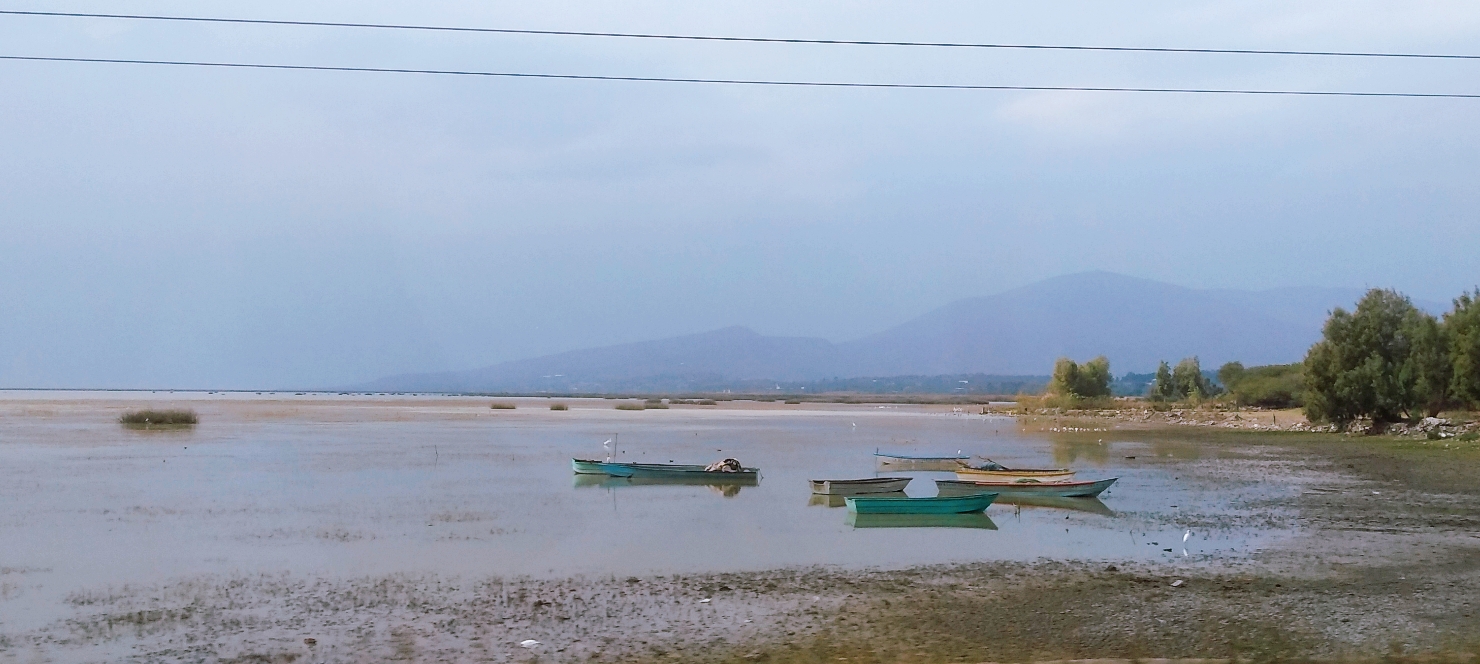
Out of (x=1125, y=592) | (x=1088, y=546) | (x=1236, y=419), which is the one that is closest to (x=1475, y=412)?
(x=1236, y=419)

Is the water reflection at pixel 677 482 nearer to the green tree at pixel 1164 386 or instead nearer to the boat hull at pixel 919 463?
the boat hull at pixel 919 463

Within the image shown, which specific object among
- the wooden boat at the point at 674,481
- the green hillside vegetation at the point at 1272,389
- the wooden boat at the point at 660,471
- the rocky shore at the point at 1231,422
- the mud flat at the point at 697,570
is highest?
the green hillside vegetation at the point at 1272,389

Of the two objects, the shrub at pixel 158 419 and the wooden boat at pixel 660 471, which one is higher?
the shrub at pixel 158 419

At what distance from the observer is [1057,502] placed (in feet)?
99.5

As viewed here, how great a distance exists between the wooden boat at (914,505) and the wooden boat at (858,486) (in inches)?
220

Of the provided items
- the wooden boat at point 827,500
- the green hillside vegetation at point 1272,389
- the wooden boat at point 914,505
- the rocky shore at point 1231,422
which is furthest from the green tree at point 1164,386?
the wooden boat at point 914,505

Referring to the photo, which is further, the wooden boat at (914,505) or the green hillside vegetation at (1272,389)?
the green hillside vegetation at (1272,389)

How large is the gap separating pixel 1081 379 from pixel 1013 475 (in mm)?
82547

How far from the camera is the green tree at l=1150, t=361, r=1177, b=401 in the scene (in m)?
116

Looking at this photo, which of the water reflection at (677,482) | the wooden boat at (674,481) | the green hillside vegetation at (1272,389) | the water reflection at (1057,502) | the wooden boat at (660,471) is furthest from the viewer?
the green hillside vegetation at (1272,389)

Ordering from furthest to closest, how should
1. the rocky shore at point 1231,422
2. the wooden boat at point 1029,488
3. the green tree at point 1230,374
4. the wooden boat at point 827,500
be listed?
the green tree at point 1230,374 → the rocky shore at point 1231,422 → the wooden boat at point 1029,488 → the wooden boat at point 827,500

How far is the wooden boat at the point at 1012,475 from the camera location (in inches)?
1264

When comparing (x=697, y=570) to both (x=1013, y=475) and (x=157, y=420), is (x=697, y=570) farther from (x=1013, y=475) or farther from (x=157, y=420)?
(x=157, y=420)

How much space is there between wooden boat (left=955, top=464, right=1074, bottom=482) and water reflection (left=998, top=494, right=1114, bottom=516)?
0.78 m
